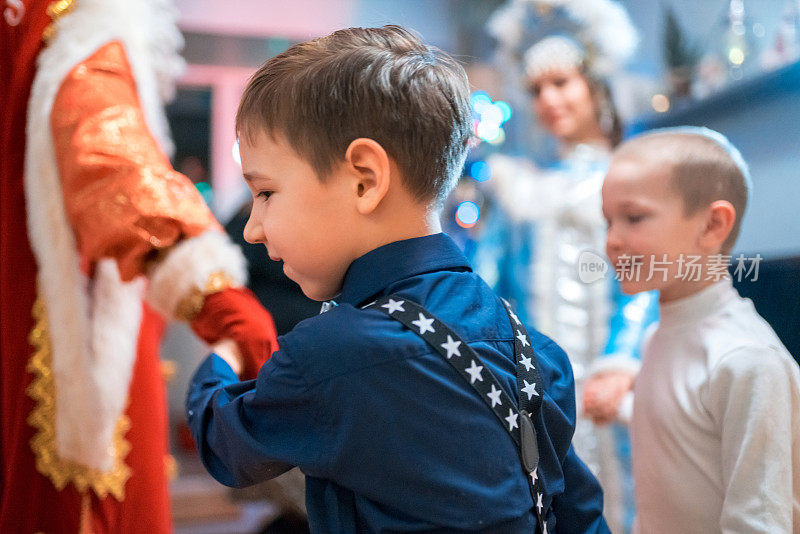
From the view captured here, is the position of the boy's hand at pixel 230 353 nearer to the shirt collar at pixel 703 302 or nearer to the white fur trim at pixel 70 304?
the white fur trim at pixel 70 304

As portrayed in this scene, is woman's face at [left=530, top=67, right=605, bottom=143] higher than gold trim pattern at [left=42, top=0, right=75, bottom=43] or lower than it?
lower

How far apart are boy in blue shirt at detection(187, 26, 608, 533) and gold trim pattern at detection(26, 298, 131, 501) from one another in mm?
→ 295

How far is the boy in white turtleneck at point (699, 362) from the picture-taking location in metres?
0.72

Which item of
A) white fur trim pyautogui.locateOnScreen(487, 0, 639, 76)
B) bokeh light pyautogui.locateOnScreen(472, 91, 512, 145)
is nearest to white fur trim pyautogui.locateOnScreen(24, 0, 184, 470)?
white fur trim pyautogui.locateOnScreen(487, 0, 639, 76)

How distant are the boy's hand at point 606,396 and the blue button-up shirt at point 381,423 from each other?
37 centimetres

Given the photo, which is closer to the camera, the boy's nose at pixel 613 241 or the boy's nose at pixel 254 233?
the boy's nose at pixel 254 233

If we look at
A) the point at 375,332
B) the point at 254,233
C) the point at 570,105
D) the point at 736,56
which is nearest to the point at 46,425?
the point at 254,233

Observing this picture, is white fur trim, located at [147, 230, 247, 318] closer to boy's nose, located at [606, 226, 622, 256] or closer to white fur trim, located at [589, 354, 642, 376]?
boy's nose, located at [606, 226, 622, 256]

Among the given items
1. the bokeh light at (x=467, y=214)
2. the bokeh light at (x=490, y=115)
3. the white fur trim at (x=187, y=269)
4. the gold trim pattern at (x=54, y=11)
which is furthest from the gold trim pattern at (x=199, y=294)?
the bokeh light at (x=467, y=214)

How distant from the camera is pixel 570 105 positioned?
1.69 metres

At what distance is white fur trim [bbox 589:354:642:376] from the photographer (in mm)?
1050

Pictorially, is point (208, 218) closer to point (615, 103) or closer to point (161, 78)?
point (161, 78)

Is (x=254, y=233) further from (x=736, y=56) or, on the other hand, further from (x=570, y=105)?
(x=570, y=105)

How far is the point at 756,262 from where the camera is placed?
871 mm
